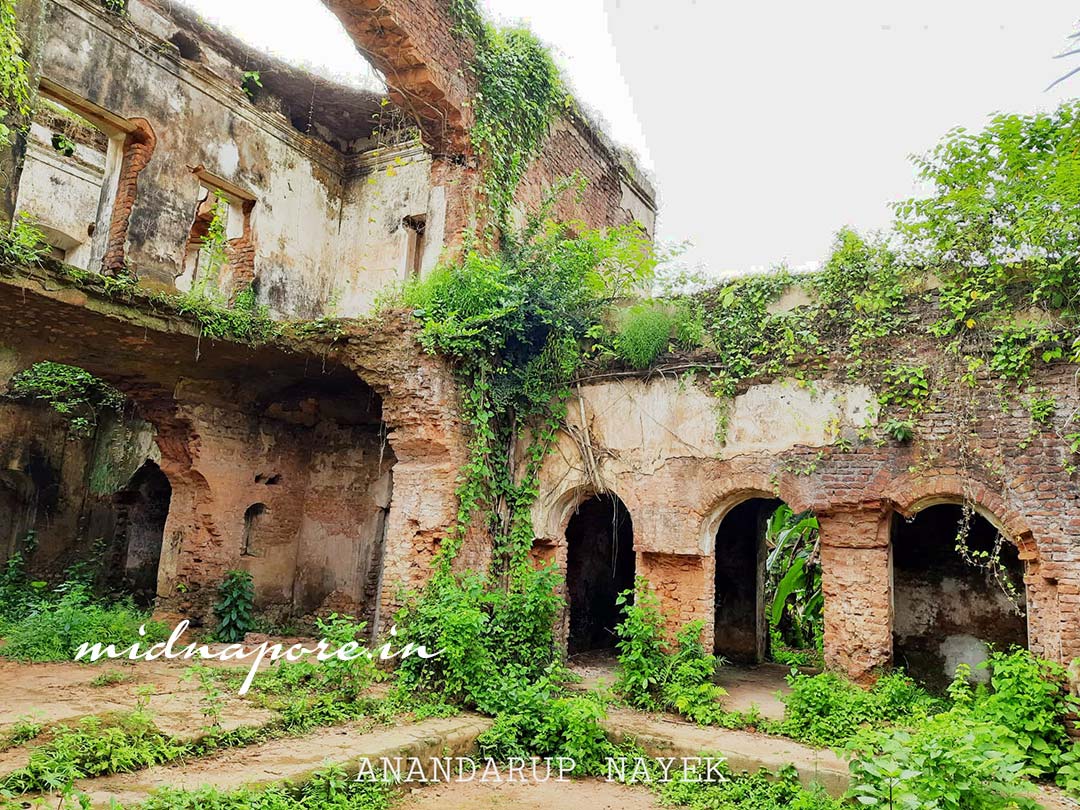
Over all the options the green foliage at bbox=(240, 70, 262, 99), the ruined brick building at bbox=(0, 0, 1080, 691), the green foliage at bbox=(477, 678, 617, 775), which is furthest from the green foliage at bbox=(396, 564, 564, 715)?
the green foliage at bbox=(240, 70, 262, 99)

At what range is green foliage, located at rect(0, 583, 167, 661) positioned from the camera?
8945 mm

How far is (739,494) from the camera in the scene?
9258mm

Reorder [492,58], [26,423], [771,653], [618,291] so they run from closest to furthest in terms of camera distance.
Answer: [618,291] < [492,58] < [771,653] < [26,423]

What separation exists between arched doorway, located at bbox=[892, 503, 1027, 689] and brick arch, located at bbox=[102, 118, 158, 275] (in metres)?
11.6

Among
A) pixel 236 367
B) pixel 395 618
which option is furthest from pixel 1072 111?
pixel 236 367

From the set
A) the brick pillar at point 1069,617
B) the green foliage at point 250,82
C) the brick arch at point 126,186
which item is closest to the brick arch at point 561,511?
the brick pillar at point 1069,617

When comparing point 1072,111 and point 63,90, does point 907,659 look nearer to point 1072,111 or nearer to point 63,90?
point 1072,111

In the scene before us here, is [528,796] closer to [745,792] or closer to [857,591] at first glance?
[745,792]

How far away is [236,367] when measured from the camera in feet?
37.4

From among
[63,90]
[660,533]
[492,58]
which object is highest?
[492,58]

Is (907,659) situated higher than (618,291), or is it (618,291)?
(618,291)

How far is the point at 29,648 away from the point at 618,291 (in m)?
8.41

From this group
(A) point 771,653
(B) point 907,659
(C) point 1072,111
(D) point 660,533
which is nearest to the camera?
(C) point 1072,111

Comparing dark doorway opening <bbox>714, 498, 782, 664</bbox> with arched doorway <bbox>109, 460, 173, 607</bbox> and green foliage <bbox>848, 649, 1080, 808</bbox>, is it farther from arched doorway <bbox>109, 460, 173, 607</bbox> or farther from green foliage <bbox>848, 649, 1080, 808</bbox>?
arched doorway <bbox>109, 460, 173, 607</bbox>
